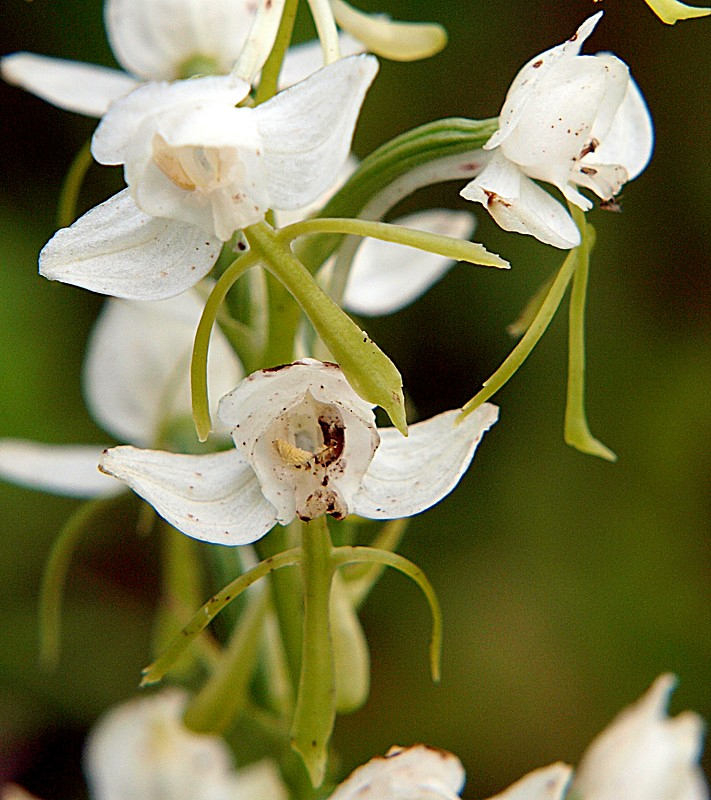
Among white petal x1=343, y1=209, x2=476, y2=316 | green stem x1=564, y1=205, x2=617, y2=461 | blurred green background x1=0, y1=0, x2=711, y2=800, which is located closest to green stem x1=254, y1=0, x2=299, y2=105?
green stem x1=564, y1=205, x2=617, y2=461

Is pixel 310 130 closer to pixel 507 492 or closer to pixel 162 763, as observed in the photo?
pixel 162 763

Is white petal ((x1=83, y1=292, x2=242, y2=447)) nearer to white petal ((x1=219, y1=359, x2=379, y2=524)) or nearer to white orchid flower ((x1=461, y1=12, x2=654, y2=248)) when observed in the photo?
white petal ((x1=219, y1=359, x2=379, y2=524))

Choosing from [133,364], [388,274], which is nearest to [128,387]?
[133,364]

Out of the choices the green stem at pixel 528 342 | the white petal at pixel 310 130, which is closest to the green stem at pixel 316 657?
the green stem at pixel 528 342

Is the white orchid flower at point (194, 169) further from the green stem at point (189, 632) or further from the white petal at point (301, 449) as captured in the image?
the green stem at point (189, 632)

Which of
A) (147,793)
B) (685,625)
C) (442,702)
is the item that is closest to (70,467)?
(147,793)

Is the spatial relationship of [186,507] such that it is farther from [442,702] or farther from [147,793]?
[442,702]
